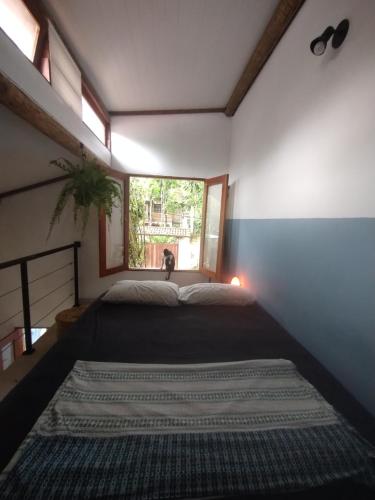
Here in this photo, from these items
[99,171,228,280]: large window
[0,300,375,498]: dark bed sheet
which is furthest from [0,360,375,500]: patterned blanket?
[99,171,228,280]: large window

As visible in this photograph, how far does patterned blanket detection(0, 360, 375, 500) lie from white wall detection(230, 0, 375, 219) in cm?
90

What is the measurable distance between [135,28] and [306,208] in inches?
73.4

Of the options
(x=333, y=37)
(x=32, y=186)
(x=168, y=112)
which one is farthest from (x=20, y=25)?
(x=333, y=37)

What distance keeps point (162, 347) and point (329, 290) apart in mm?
992

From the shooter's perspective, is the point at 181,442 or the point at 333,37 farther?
the point at 333,37

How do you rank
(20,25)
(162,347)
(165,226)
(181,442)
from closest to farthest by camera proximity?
(181,442) → (162,347) → (20,25) → (165,226)

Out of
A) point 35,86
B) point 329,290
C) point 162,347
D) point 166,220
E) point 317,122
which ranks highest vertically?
point 35,86

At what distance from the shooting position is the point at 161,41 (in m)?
1.77

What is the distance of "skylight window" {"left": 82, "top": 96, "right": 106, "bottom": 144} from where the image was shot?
235cm

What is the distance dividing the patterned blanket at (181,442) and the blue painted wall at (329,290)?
318 millimetres

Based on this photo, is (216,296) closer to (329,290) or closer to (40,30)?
(329,290)

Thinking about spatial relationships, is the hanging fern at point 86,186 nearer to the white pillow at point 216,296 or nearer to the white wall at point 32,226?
the white wall at point 32,226

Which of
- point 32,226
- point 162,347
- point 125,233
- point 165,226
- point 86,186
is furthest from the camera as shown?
point 165,226

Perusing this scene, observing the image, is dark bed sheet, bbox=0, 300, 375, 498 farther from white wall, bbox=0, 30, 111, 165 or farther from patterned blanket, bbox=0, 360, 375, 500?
white wall, bbox=0, 30, 111, 165
